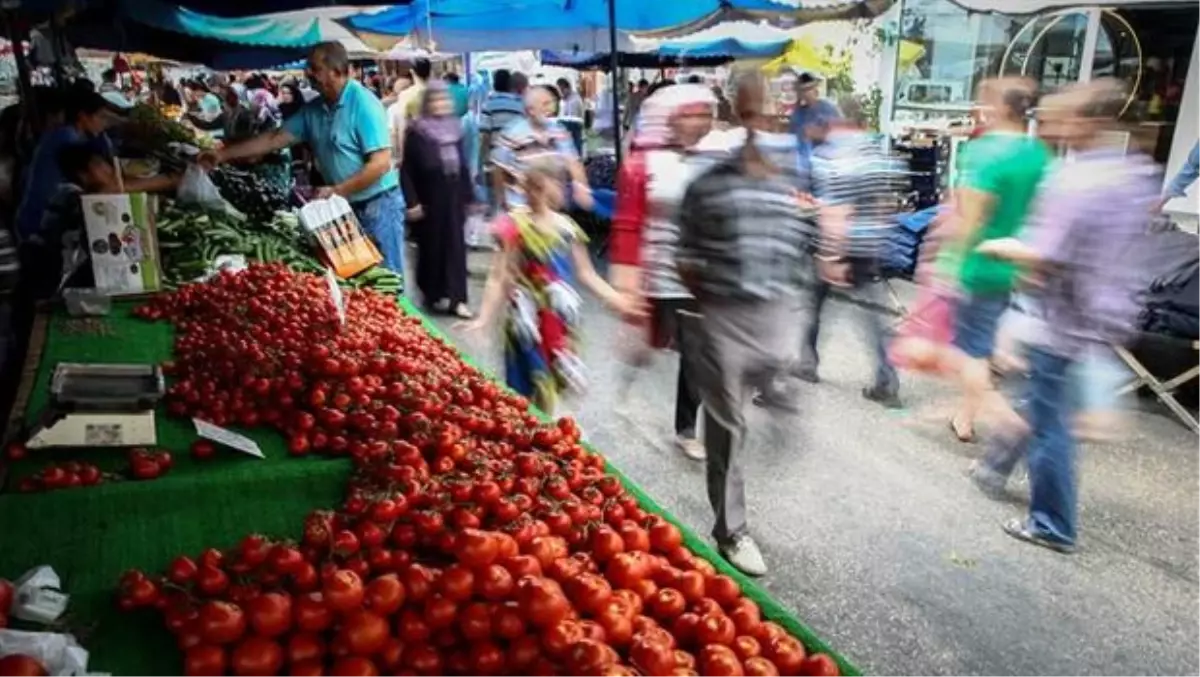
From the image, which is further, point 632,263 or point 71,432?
point 632,263

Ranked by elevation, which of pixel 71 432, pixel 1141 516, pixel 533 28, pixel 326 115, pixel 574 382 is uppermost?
pixel 533 28

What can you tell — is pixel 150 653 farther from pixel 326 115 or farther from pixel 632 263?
pixel 326 115

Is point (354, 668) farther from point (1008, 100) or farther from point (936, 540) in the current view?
point (1008, 100)

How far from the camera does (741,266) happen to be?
303 centimetres

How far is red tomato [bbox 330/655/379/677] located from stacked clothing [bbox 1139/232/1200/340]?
5.15 metres

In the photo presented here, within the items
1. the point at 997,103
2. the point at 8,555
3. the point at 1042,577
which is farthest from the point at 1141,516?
the point at 8,555

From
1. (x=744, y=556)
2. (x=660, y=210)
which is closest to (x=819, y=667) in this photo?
(x=744, y=556)

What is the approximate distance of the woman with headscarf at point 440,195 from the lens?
6.90 meters

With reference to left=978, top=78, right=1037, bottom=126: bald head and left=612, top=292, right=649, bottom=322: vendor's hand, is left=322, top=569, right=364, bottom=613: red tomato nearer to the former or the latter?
left=612, top=292, right=649, bottom=322: vendor's hand

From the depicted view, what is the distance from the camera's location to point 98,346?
3.50 m

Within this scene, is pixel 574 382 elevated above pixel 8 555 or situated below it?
below

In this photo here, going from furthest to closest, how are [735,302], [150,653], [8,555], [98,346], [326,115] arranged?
[326,115] → [98,346] → [735,302] → [8,555] → [150,653]

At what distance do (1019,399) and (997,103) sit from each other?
1.78 m

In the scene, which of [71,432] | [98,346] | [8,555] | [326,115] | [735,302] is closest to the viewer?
[8,555]
